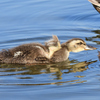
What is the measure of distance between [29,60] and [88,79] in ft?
4.15

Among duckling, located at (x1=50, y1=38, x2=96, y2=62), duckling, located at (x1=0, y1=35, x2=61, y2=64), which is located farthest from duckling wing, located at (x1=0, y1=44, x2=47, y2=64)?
duckling, located at (x1=50, y1=38, x2=96, y2=62)

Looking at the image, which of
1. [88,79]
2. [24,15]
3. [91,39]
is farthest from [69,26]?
[88,79]

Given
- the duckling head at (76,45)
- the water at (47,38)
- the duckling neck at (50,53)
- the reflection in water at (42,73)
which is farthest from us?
the duckling head at (76,45)

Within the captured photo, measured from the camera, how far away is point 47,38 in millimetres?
7352

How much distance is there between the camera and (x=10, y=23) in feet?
28.2

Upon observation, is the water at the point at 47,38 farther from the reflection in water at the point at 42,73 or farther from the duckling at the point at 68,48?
the duckling at the point at 68,48

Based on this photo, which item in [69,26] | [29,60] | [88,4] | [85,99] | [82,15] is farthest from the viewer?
[88,4]

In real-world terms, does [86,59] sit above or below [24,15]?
below

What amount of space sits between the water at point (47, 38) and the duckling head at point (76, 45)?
16cm

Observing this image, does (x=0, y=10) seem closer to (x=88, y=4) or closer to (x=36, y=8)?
(x=36, y=8)

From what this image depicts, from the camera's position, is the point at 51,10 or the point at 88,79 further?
the point at 51,10

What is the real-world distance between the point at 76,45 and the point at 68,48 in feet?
0.53

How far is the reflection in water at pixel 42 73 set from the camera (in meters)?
5.33

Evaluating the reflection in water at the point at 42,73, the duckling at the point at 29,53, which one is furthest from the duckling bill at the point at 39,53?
the reflection in water at the point at 42,73
